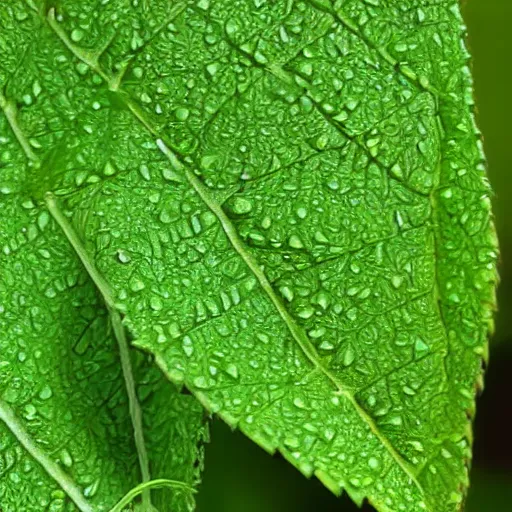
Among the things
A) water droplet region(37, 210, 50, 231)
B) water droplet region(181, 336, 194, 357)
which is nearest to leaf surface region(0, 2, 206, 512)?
water droplet region(37, 210, 50, 231)

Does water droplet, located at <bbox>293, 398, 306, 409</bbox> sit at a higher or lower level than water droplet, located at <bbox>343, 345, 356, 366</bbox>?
lower

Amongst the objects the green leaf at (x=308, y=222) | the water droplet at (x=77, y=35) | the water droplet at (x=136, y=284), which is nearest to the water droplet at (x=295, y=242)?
the green leaf at (x=308, y=222)

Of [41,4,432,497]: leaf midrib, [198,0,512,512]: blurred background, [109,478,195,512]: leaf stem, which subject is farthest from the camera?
[198,0,512,512]: blurred background

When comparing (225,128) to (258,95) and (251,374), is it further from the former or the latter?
(251,374)

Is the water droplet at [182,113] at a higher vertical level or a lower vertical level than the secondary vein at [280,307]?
higher

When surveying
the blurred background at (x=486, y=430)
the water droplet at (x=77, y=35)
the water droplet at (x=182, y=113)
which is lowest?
the blurred background at (x=486, y=430)

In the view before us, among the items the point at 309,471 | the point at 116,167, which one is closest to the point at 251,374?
the point at 309,471

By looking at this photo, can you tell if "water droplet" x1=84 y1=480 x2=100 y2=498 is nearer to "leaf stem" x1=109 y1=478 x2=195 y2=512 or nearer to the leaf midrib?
"leaf stem" x1=109 y1=478 x2=195 y2=512

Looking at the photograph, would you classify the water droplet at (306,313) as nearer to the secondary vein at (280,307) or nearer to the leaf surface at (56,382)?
the secondary vein at (280,307)
